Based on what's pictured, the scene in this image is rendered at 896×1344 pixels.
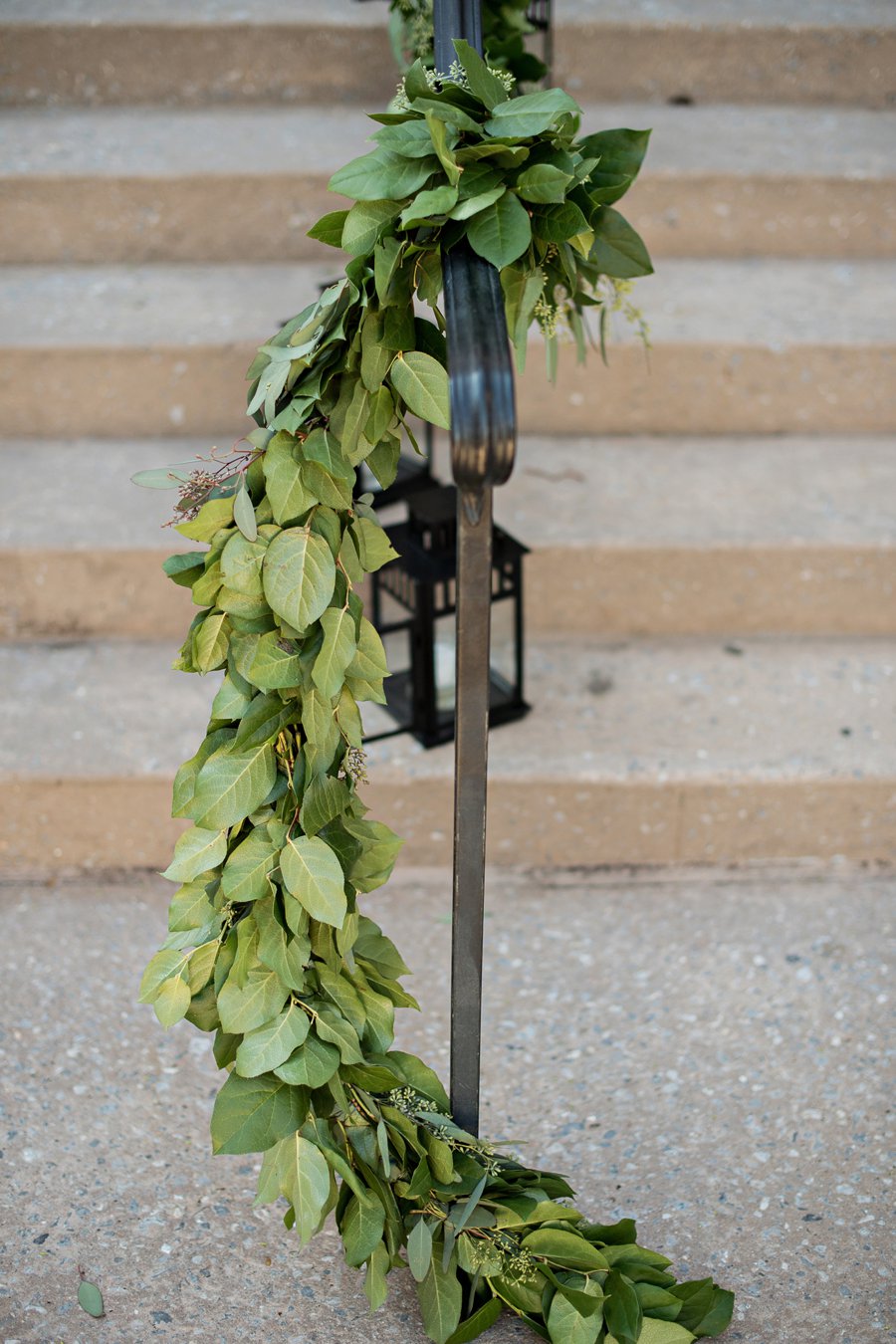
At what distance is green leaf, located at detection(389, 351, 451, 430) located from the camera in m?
0.89

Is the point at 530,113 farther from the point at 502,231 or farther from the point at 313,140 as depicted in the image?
the point at 313,140

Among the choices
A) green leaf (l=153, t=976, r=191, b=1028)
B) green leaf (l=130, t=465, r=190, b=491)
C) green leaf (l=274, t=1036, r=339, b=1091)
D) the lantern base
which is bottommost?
green leaf (l=274, t=1036, r=339, b=1091)

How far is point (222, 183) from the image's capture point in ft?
6.84

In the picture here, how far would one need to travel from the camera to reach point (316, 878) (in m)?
0.97

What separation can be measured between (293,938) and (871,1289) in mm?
589

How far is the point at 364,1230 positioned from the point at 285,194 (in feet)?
5.24

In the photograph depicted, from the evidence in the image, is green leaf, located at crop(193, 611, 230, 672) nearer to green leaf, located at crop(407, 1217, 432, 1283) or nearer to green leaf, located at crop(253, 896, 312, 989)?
green leaf, located at crop(253, 896, 312, 989)

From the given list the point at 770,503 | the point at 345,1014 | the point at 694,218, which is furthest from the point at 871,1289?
the point at 694,218

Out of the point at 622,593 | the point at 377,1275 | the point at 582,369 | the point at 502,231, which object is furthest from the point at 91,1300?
the point at 582,369

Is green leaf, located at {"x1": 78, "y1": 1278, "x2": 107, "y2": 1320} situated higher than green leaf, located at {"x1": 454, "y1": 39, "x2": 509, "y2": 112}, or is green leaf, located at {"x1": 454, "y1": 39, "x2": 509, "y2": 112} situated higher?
green leaf, located at {"x1": 454, "y1": 39, "x2": 509, "y2": 112}

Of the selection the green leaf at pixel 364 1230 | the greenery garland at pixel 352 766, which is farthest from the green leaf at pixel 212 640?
the green leaf at pixel 364 1230

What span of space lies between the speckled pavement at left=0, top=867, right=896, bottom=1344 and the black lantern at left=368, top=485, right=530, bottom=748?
0.20 meters

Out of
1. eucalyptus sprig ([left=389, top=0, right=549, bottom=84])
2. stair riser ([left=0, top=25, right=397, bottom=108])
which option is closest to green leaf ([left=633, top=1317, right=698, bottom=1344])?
eucalyptus sprig ([left=389, top=0, right=549, bottom=84])

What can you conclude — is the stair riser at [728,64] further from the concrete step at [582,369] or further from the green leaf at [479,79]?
the green leaf at [479,79]
